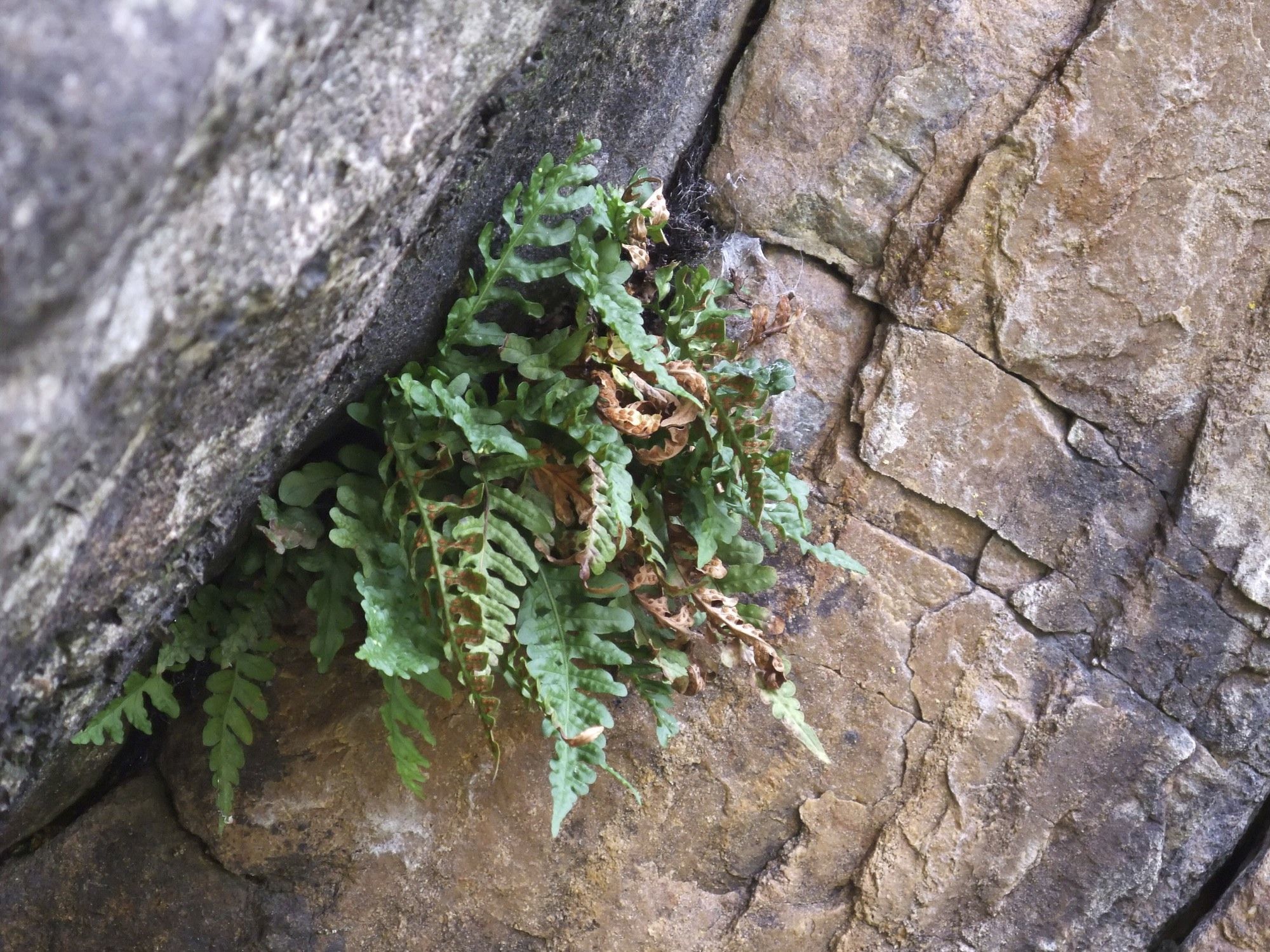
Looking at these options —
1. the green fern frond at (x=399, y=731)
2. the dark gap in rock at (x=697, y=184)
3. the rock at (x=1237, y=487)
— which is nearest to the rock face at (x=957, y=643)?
the rock at (x=1237, y=487)

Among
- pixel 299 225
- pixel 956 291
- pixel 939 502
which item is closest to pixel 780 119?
pixel 956 291

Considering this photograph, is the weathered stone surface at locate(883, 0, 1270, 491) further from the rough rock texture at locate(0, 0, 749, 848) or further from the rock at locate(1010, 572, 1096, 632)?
the rough rock texture at locate(0, 0, 749, 848)

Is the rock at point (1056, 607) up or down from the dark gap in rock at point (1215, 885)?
up

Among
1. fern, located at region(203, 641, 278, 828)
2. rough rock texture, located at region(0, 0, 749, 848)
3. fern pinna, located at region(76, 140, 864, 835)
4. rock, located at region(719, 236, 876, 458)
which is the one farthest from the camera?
rock, located at region(719, 236, 876, 458)

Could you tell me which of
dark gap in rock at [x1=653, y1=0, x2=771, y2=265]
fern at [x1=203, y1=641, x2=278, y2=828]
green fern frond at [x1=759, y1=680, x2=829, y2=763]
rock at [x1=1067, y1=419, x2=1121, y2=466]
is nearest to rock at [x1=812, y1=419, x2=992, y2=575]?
rock at [x1=1067, y1=419, x2=1121, y2=466]

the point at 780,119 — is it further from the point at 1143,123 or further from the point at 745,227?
the point at 1143,123

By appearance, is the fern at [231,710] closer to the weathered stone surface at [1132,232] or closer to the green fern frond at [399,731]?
the green fern frond at [399,731]
